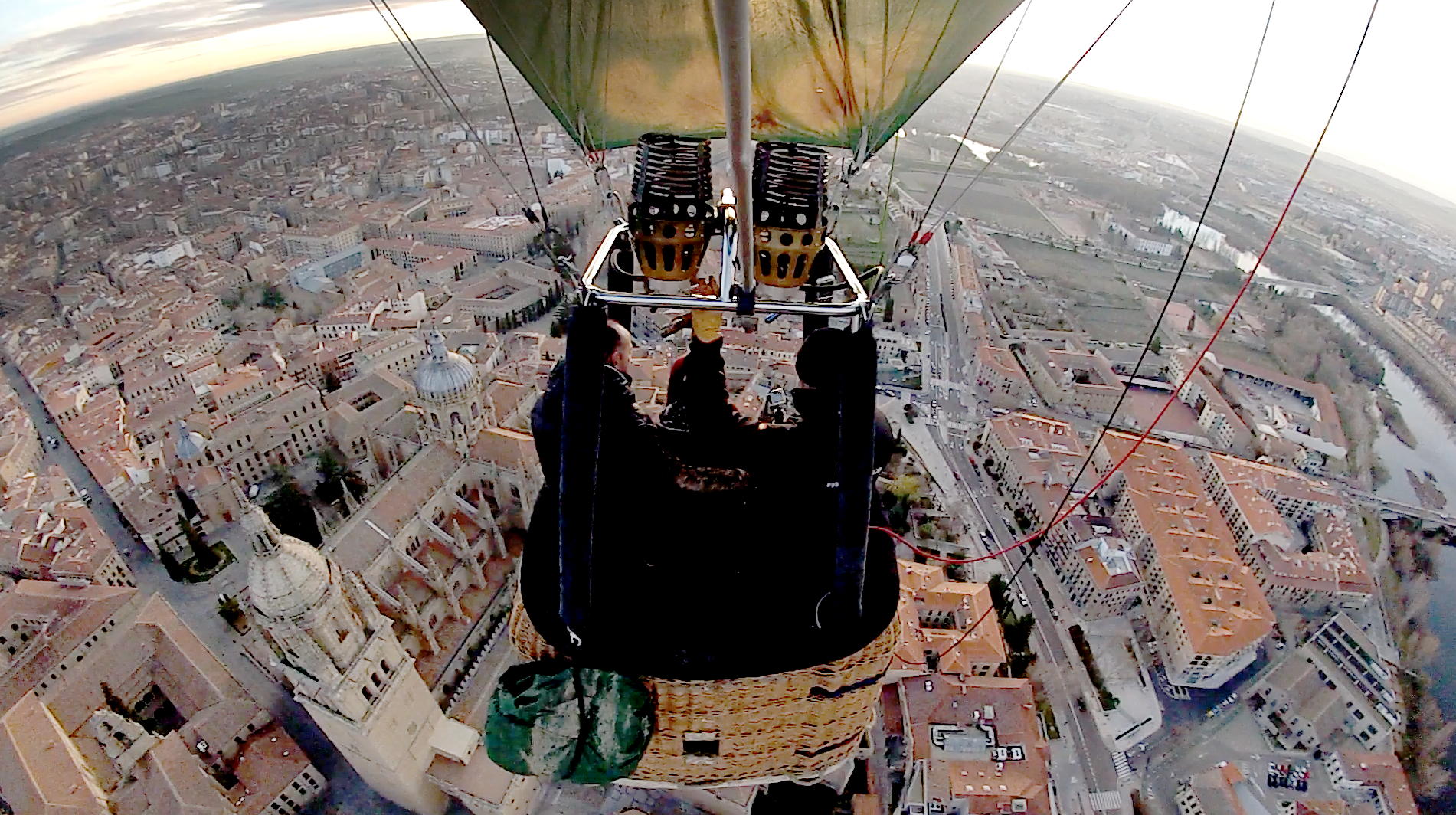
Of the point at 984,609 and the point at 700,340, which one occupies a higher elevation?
the point at 700,340

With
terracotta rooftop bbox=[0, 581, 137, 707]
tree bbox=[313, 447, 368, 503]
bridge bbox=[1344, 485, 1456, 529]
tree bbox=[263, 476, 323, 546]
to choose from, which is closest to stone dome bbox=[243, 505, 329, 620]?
tree bbox=[263, 476, 323, 546]

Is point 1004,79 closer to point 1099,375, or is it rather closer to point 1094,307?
point 1094,307

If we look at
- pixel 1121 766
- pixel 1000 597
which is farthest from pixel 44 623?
pixel 1121 766

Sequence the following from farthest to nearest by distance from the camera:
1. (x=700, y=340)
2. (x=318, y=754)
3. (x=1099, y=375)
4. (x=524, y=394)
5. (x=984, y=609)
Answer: (x=1099, y=375)
(x=524, y=394)
(x=984, y=609)
(x=318, y=754)
(x=700, y=340)

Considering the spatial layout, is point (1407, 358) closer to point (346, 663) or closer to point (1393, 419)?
point (1393, 419)

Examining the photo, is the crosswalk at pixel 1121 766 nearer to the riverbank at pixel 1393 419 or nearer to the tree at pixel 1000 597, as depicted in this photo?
A: the tree at pixel 1000 597

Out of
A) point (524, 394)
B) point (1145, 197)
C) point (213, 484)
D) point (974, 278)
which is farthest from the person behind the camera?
point (1145, 197)

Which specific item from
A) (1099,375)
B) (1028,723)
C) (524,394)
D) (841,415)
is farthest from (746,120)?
(1099,375)

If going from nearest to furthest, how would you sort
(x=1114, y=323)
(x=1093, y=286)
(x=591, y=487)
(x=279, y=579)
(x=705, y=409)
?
(x=591, y=487), (x=705, y=409), (x=279, y=579), (x=1114, y=323), (x=1093, y=286)
